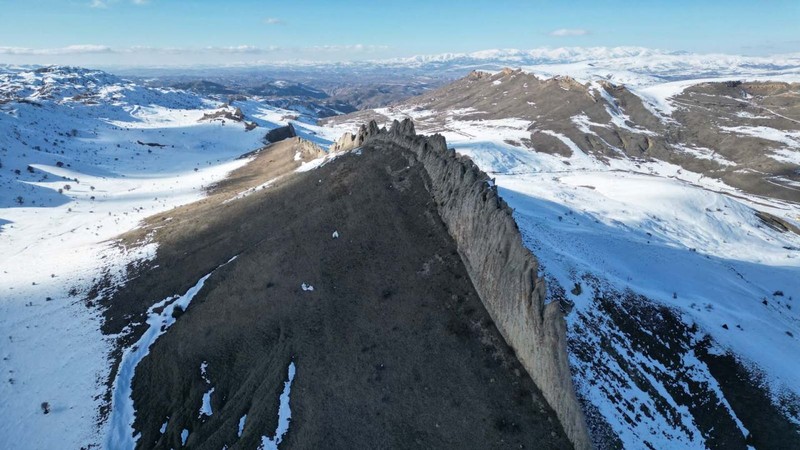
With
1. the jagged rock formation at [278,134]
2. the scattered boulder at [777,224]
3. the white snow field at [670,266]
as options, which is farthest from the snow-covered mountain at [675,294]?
the jagged rock formation at [278,134]

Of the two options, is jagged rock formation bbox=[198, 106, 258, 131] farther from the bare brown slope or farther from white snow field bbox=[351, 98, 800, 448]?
Result: the bare brown slope

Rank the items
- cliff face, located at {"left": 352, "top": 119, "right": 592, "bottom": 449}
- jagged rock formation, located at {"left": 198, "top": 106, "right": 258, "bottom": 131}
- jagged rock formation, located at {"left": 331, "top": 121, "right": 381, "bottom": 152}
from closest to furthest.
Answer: cliff face, located at {"left": 352, "top": 119, "right": 592, "bottom": 449}
jagged rock formation, located at {"left": 331, "top": 121, "right": 381, "bottom": 152}
jagged rock formation, located at {"left": 198, "top": 106, "right": 258, "bottom": 131}

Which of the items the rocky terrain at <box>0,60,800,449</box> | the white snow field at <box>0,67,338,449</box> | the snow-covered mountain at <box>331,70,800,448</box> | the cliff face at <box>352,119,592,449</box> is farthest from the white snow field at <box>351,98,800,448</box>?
the white snow field at <box>0,67,338,449</box>

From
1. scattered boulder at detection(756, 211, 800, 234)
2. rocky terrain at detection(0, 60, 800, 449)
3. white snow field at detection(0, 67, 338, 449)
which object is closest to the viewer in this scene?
rocky terrain at detection(0, 60, 800, 449)

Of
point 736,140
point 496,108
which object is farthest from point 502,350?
point 496,108

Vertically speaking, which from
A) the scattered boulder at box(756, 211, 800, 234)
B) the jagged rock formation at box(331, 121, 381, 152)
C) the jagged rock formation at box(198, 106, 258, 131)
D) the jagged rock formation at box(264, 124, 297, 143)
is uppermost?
the jagged rock formation at box(331, 121, 381, 152)
